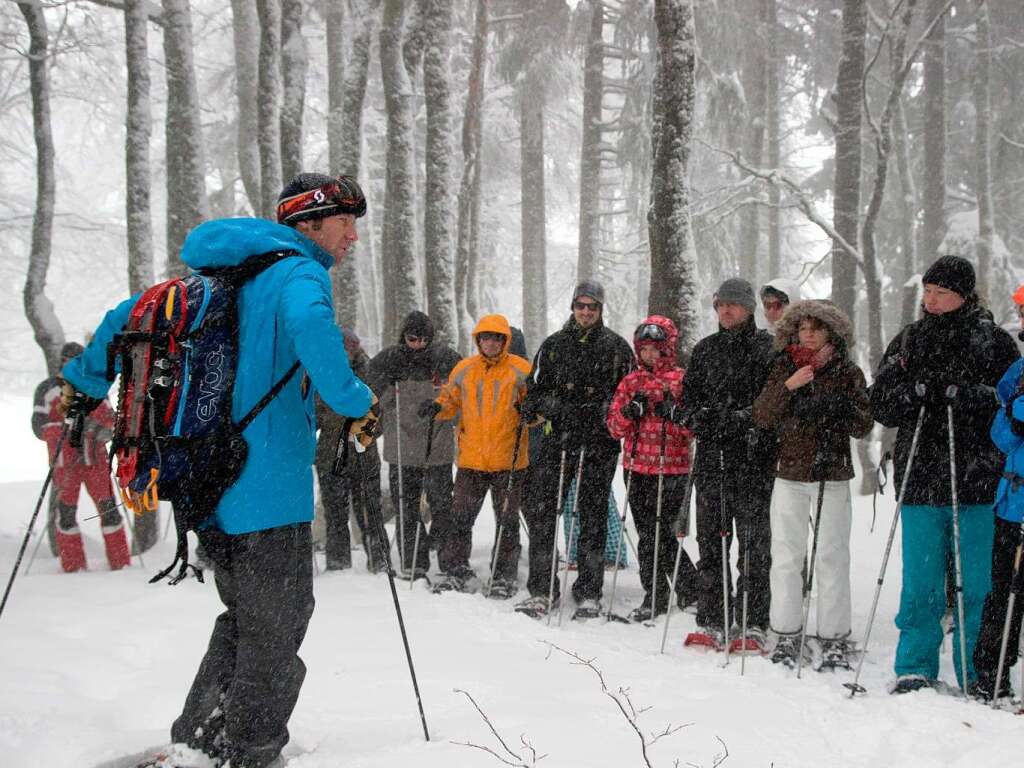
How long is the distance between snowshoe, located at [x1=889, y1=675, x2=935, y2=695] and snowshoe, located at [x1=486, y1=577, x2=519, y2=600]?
2.95 m

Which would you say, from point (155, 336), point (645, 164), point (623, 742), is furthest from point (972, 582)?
point (645, 164)

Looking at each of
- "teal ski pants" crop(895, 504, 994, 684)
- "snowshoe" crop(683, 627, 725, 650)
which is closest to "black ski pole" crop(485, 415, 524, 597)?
"snowshoe" crop(683, 627, 725, 650)

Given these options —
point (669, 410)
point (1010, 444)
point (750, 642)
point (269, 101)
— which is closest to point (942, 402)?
point (1010, 444)

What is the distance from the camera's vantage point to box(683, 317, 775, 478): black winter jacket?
5461 millimetres

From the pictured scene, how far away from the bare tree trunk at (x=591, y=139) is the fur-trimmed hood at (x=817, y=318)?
13.8 meters

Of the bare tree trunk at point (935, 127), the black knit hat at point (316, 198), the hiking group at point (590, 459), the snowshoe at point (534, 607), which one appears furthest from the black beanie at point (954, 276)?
the bare tree trunk at point (935, 127)

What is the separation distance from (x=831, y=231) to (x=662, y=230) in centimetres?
371

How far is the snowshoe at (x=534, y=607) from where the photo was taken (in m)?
6.10

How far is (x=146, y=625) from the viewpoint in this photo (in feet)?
17.6

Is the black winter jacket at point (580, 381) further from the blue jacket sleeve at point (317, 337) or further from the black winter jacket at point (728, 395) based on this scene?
the blue jacket sleeve at point (317, 337)

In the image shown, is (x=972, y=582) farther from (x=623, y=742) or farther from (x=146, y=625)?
(x=146, y=625)

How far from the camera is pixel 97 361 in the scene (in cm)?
321

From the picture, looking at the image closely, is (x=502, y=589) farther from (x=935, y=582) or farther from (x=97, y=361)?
(x=97, y=361)

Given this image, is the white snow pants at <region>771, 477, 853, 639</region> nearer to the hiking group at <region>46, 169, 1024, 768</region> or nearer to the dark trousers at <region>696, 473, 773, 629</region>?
the hiking group at <region>46, 169, 1024, 768</region>
